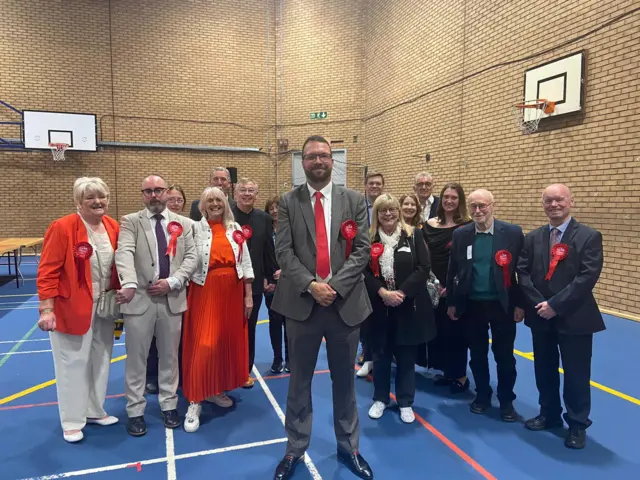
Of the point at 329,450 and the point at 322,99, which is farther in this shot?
the point at 322,99

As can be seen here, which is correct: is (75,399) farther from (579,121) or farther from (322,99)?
(322,99)

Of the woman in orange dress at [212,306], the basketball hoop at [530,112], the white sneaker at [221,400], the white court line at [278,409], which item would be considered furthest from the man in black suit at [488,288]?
the basketball hoop at [530,112]

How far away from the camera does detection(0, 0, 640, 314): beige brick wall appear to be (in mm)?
7398

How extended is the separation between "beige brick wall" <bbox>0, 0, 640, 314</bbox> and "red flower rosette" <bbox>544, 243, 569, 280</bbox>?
4.14 m

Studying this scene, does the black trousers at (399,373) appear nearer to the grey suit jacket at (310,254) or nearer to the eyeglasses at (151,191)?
the grey suit jacket at (310,254)

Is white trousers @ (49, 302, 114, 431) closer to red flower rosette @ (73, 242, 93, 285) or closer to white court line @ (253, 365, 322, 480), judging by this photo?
red flower rosette @ (73, 242, 93, 285)

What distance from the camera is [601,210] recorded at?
19.4ft

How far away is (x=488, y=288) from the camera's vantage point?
10.2ft

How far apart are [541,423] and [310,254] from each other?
2.20 meters

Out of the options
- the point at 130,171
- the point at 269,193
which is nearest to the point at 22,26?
the point at 130,171

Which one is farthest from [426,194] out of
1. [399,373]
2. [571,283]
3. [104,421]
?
[104,421]

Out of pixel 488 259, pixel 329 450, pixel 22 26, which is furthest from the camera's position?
pixel 22 26

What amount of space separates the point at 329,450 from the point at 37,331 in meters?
4.71

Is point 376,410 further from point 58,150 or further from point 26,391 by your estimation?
point 58,150
